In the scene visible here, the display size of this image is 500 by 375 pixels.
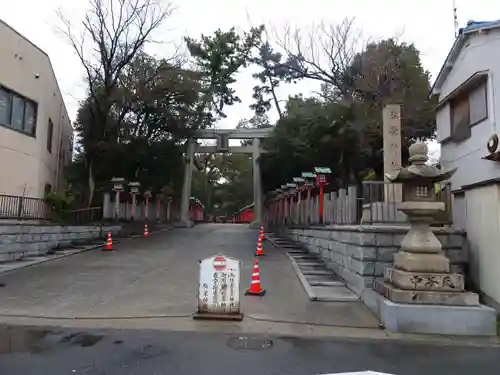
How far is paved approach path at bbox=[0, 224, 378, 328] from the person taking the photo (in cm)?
826

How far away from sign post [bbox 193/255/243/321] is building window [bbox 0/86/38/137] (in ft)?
48.4

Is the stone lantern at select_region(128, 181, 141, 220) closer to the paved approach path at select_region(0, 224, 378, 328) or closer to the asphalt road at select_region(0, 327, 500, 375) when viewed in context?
the paved approach path at select_region(0, 224, 378, 328)

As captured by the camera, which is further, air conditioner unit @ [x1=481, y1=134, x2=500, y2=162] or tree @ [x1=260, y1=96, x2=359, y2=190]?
tree @ [x1=260, y1=96, x2=359, y2=190]

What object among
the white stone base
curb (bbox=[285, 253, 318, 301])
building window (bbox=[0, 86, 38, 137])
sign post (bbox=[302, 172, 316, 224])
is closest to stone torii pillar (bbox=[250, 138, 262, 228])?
sign post (bbox=[302, 172, 316, 224])

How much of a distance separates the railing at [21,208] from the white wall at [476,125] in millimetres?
14258

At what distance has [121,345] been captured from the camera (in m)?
6.18

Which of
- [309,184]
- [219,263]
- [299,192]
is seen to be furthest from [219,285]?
[299,192]

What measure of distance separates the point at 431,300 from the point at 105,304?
20.1ft

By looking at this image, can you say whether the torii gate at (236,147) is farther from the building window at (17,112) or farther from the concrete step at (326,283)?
the concrete step at (326,283)

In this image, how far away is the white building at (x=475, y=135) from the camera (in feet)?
28.2

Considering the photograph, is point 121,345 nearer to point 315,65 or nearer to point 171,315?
point 171,315

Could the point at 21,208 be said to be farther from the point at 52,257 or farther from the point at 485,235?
the point at 485,235

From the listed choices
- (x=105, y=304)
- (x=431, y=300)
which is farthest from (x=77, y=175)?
(x=431, y=300)

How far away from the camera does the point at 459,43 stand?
13.9 m
